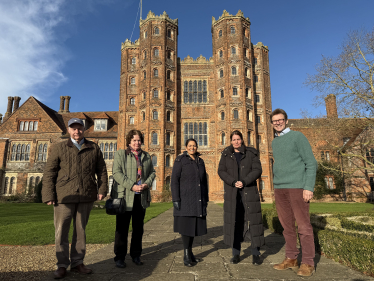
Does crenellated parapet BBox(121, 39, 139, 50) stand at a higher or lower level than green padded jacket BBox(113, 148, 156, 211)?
higher

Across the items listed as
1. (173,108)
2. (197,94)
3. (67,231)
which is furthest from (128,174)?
(197,94)

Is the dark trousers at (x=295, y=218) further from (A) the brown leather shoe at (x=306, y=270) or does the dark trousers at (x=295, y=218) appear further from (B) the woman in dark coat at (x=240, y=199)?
(B) the woman in dark coat at (x=240, y=199)

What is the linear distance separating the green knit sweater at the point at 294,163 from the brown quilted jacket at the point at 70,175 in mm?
2791

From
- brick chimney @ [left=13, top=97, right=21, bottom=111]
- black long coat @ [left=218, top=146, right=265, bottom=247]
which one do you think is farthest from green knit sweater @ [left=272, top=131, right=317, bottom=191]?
brick chimney @ [left=13, top=97, right=21, bottom=111]

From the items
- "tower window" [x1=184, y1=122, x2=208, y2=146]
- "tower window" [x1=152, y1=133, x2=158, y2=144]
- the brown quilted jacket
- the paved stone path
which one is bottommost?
the paved stone path

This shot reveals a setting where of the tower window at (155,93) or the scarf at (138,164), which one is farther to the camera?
the tower window at (155,93)

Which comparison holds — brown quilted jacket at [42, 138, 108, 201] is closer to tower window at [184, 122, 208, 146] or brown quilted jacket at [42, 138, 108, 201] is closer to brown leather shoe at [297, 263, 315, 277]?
brown leather shoe at [297, 263, 315, 277]

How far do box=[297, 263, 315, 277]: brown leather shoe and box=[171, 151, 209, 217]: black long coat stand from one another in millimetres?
1569

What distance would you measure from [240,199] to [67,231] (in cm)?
278

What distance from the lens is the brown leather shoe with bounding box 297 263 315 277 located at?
3333 millimetres

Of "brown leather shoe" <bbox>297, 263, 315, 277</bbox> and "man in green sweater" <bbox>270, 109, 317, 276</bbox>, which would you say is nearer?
"brown leather shoe" <bbox>297, 263, 315, 277</bbox>

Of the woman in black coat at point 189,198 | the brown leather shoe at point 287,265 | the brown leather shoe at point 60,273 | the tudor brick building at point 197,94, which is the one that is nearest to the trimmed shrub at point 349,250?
the brown leather shoe at point 287,265

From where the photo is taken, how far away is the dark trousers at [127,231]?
3.80m

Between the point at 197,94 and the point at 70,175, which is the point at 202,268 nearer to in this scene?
the point at 70,175
